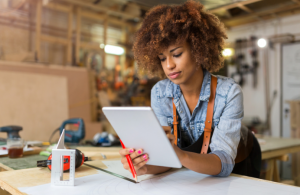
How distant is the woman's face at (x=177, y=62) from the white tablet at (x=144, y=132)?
17.5 inches

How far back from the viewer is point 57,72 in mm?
3836

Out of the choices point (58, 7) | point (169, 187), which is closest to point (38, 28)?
point (58, 7)

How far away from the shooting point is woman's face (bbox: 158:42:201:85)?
1.24 m

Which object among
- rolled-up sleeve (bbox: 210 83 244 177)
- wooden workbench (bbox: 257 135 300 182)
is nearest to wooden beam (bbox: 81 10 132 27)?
wooden workbench (bbox: 257 135 300 182)

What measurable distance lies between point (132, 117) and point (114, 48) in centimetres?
468

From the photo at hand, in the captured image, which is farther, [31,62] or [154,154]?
[31,62]

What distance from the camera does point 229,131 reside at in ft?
3.87

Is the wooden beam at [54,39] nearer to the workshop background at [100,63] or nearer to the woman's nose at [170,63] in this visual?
the workshop background at [100,63]

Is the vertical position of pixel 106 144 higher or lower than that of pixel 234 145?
lower

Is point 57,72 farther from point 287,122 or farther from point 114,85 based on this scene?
point 287,122

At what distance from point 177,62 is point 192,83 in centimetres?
20

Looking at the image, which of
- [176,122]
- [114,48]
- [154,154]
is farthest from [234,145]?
[114,48]

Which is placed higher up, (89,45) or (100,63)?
(89,45)

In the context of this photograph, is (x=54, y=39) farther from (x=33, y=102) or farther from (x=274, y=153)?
(x=274, y=153)
